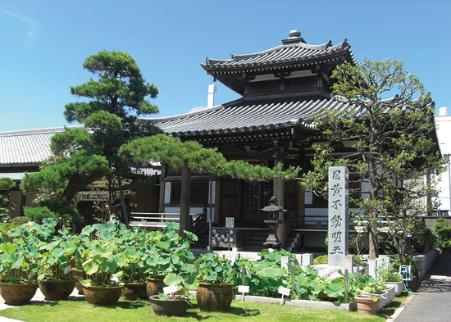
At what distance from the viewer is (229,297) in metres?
8.50

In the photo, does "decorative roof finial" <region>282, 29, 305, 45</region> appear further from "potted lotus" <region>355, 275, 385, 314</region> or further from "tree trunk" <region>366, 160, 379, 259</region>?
"potted lotus" <region>355, 275, 385, 314</region>

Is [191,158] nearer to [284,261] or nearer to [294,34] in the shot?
[284,261]

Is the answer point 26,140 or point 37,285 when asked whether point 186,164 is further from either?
point 26,140

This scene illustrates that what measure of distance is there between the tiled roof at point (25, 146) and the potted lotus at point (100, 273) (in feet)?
56.4

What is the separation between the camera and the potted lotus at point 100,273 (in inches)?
334

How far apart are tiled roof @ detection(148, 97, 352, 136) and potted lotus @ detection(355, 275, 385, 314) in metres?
6.49

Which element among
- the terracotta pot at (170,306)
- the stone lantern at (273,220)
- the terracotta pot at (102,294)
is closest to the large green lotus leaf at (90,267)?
the terracotta pot at (102,294)

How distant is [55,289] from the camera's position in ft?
29.4

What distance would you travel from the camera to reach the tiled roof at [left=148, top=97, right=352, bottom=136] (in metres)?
16.4

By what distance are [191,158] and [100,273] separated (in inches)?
212

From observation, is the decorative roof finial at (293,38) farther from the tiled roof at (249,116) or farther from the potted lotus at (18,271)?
the potted lotus at (18,271)

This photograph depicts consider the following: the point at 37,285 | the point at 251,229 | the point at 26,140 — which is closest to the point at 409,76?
the point at 251,229

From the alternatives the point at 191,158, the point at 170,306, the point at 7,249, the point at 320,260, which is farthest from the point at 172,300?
the point at 320,260

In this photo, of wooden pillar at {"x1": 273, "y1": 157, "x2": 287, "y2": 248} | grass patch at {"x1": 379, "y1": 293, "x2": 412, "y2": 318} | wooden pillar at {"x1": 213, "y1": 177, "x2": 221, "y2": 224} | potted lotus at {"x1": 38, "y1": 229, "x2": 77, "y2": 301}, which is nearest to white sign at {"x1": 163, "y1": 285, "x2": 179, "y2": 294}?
potted lotus at {"x1": 38, "y1": 229, "x2": 77, "y2": 301}
